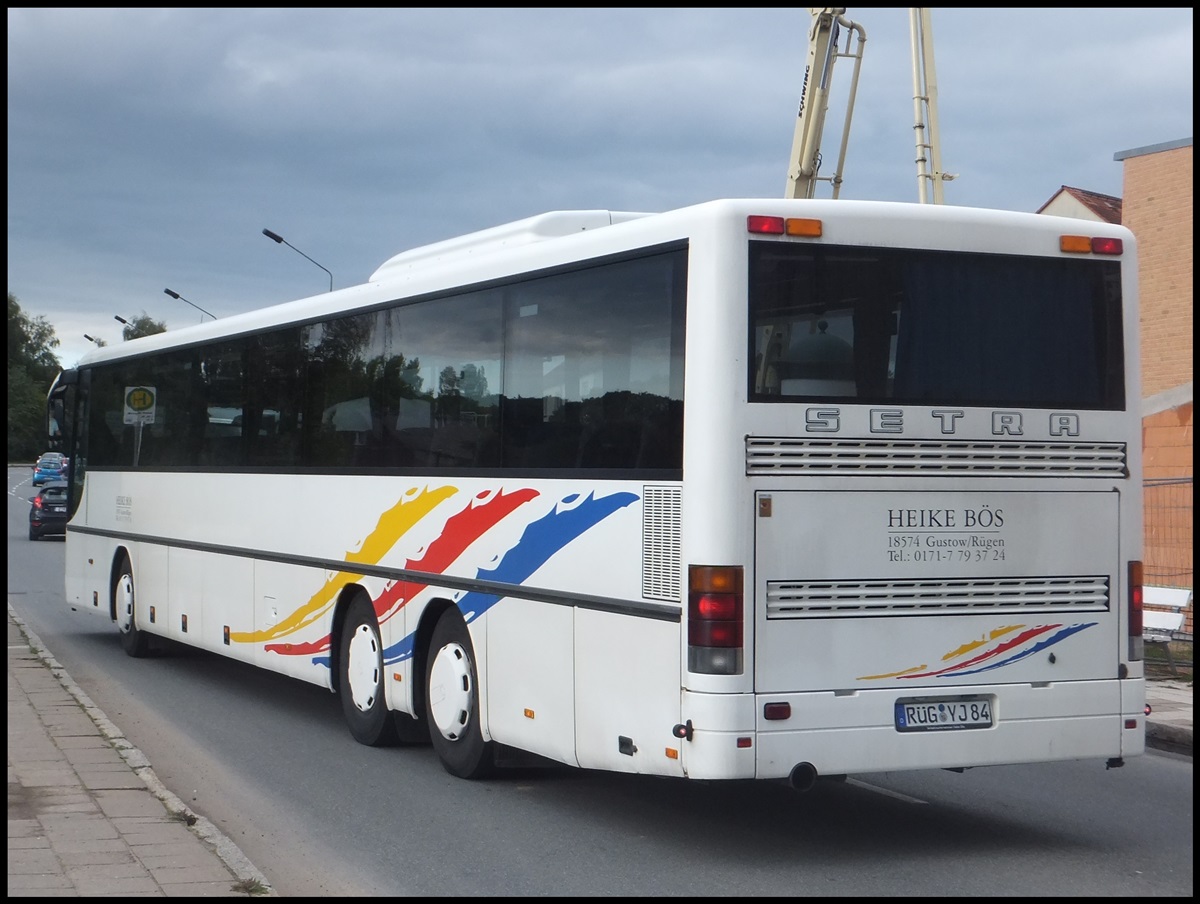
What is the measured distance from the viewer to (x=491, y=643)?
939 centimetres

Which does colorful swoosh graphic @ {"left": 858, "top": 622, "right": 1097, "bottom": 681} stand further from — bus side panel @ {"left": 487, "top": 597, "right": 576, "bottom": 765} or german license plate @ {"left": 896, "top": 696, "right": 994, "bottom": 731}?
bus side panel @ {"left": 487, "top": 597, "right": 576, "bottom": 765}

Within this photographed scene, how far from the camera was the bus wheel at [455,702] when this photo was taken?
9.73 meters

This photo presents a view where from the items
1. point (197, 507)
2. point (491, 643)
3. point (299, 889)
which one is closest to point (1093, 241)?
point (491, 643)

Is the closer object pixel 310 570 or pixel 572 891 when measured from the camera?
pixel 572 891

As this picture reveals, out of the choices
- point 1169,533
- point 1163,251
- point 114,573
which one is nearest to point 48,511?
point 114,573

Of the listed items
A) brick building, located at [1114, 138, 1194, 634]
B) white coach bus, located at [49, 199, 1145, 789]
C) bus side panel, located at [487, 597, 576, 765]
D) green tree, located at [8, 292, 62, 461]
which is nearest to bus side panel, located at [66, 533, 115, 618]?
white coach bus, located at [49, 199, 1145, 789]

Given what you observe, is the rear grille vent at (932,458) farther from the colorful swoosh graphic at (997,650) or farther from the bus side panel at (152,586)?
the bus side panel at (152,586)

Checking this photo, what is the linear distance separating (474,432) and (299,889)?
3.46 meters

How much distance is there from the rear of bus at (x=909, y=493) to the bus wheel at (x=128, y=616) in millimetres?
10887

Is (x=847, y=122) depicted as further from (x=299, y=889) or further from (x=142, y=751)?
(x=299, y=889)

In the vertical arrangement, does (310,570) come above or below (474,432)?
below

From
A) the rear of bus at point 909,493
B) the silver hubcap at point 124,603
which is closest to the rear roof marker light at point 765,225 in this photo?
the rear of bus at point 909,493

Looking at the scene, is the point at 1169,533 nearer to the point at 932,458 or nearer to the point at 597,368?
the point at 932,458

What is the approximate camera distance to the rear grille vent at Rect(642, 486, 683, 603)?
25.0 ft
